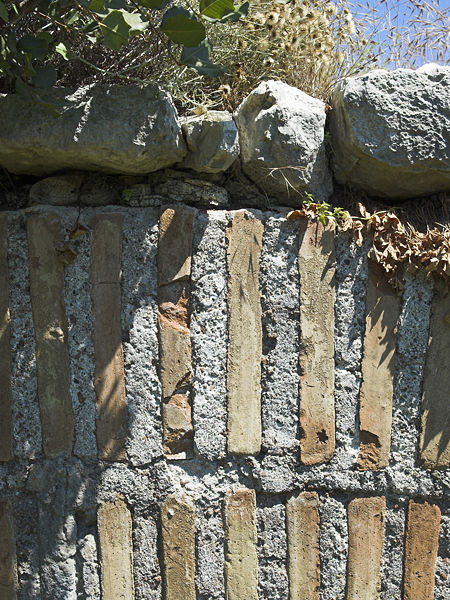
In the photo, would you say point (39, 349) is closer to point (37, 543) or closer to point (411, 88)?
point (37, 543)

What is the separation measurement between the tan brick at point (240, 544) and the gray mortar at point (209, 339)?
14cm

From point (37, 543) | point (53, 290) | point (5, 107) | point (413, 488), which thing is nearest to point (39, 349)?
point (53, 290)

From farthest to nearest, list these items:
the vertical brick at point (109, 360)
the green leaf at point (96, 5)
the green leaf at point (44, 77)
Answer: the vertical brick at point (109, 360) → the green leaf at point (44, 77) → the green leaf at point (96, 5)

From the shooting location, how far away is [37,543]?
177cm

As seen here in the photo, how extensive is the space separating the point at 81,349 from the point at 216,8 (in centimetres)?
97

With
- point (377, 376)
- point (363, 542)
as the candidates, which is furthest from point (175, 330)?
point (363, 542)

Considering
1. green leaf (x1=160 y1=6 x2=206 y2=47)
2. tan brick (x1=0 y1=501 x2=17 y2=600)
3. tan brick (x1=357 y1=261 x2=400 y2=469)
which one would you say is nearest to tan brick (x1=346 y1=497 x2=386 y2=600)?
tan brick (x1=357 y1=261 x2=400 y2=469)

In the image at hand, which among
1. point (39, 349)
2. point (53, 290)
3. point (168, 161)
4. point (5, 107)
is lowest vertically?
point (39, 349)

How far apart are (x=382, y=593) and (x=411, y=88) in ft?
4.75

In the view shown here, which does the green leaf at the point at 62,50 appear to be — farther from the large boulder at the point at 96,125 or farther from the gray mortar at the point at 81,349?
the gray mortar at the point at 81,349

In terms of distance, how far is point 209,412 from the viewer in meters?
1.76

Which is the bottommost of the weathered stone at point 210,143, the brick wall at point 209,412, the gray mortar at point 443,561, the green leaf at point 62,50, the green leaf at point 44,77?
the gray mortar at point 443,561

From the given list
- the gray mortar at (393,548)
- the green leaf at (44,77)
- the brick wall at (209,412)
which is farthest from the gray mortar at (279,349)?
the green leaf at (44,77)

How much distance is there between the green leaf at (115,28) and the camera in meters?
1.53
